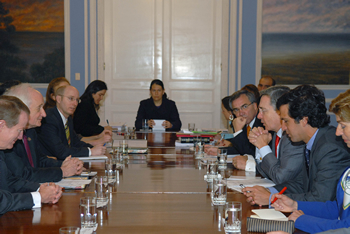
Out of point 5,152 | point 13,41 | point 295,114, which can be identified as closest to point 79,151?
point 5,152

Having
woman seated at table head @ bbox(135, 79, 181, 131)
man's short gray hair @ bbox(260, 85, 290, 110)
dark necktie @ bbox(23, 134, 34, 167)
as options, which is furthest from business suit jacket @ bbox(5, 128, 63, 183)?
woman seated at table head @ bbox(135, 79, 181, 131)

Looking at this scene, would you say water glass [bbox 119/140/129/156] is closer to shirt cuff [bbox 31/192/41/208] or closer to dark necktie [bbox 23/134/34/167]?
dark necktie [bbox 23/134/34/167]

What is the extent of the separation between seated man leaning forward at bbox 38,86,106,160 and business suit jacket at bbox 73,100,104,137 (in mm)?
1053

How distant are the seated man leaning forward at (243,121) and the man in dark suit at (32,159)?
5.50 ft

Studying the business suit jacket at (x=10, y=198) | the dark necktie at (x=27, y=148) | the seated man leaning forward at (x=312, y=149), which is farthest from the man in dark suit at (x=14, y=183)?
the seated man leaning forward at (x=312, y=149)

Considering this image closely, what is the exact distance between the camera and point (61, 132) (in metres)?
3.74

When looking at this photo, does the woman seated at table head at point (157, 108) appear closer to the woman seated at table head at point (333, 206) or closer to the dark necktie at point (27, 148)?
the dark necktie at point (27, 148)

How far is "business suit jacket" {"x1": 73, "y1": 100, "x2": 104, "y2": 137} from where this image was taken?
16.7 ft

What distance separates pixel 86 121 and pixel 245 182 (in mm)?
3155

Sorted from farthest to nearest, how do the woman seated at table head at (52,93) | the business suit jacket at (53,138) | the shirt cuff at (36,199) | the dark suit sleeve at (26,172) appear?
1. the woman seated at table head at (52,93)
2. the business suit jacket at (53,138)
3. the dark suit sleeve at (26,172)
4. the shirt cuff at (36,199)

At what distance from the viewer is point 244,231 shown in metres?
1.58

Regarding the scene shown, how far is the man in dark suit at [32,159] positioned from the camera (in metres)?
2.46

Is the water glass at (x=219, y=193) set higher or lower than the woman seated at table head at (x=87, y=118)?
lower

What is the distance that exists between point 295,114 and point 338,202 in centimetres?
63
